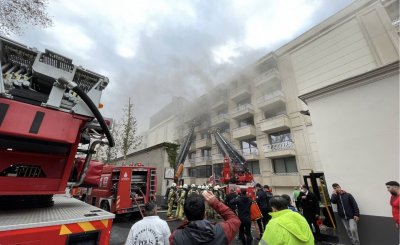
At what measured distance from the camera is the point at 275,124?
687 inches

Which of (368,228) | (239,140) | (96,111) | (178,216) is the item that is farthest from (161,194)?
A: (96,111)

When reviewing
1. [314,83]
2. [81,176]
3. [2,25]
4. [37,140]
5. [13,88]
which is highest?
[314,83]

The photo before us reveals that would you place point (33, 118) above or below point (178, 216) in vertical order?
above

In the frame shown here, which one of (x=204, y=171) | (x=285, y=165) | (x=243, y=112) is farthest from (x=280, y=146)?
(x=204, y=171)

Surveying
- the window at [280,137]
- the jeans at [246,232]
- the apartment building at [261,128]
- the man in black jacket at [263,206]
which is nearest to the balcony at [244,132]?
the apartment building at [261,128]

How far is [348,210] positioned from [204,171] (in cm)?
2076

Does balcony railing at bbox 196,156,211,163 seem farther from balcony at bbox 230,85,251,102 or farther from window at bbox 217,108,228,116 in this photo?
balcony at bbox 230,85,251,102

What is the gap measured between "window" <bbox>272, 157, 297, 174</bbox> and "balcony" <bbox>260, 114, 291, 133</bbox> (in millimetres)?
2744

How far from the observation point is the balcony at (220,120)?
77.4ft

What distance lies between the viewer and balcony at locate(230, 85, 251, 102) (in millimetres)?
22141

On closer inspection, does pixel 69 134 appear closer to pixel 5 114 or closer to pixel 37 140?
pixel 37 140

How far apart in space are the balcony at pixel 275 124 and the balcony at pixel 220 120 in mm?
5329

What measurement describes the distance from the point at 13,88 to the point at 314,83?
59.2 feet

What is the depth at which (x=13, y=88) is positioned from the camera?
2340 millimetres
